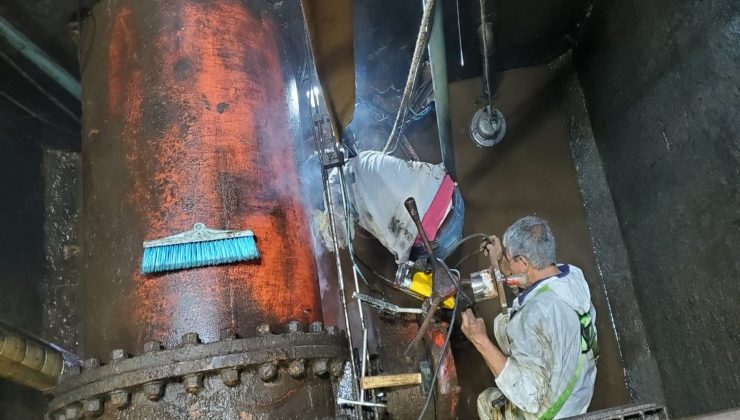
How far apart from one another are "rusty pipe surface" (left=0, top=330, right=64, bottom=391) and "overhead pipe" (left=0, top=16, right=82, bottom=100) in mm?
1570

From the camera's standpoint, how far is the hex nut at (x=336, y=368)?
2092 mm

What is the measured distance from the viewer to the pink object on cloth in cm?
326

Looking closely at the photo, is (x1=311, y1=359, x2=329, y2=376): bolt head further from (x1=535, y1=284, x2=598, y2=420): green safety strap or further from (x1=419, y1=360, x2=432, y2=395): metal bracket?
(x1=535, y1=284, x2=598, y2=420): green safety strap

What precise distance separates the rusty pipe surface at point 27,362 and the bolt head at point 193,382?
137 centimetres

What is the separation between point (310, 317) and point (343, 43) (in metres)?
1.31

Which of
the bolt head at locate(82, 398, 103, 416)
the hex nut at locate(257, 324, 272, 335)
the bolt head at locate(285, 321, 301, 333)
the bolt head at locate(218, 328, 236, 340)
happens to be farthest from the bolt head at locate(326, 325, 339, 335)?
the bolt head at locate(82, 398, 103, 416)

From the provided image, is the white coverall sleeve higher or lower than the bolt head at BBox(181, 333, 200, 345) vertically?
lower

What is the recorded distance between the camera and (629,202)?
405 centimetres

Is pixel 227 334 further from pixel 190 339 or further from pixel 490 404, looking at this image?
pixel 490 404

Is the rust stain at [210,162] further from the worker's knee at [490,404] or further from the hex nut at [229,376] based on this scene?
the worker's knee at [490,404]

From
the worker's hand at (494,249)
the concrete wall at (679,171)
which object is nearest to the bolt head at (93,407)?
the worker's hand at (494,249)

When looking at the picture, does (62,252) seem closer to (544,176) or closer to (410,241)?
(410,241)

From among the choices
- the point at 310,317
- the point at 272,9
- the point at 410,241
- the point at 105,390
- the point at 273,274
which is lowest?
the point at 105,390

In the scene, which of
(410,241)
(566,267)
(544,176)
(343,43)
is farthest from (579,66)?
(343,43)
